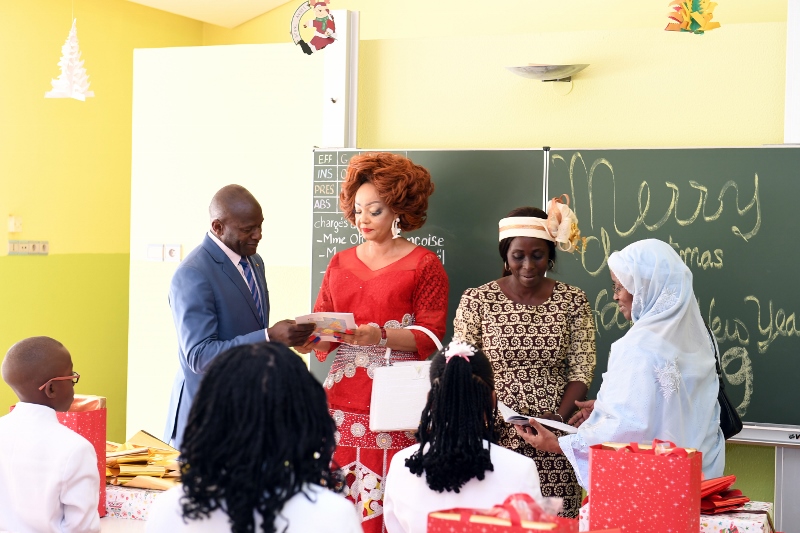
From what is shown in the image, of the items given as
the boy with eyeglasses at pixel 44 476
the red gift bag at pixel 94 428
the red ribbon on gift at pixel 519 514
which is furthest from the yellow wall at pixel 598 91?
the red ribbon on gift at pixel 519 514

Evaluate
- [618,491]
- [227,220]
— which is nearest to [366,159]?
[227,220]

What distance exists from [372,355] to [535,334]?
639 millimetres

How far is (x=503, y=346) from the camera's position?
133 inches

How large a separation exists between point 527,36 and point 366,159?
4.96ft

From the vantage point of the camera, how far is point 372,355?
344 centimetres

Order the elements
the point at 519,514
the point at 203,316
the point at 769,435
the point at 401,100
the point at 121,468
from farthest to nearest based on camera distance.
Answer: the point at 401,100 → the point at 769,435 → the point at 203,316 → the point at 121,468 → the point at 519,514

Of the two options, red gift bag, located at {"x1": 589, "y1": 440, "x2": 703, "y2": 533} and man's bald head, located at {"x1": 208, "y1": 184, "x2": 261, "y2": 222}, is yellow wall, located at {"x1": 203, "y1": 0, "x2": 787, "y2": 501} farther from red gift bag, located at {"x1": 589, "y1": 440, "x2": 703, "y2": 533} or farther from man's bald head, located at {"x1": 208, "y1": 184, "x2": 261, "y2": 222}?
red gift bag, located at {"x1": 589, "y1": 440, "x2": 703, "y2": 533}

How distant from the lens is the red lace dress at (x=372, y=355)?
3.40 metres

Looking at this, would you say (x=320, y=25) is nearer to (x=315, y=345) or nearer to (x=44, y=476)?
(x=315, y=345)

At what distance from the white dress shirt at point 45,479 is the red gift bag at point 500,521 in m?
1.07

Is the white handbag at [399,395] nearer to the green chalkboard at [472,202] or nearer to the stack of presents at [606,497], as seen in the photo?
the stack of presents at [606,497]

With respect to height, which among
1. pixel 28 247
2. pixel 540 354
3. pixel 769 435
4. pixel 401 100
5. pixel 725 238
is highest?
pixel 401 100

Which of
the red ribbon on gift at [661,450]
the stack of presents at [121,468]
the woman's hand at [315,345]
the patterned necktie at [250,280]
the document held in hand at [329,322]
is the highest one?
the patterned necktie at [250,280]

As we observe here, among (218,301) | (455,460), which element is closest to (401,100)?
(218,301)
